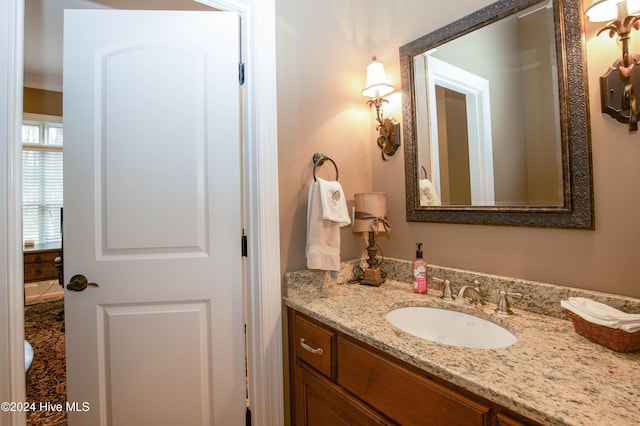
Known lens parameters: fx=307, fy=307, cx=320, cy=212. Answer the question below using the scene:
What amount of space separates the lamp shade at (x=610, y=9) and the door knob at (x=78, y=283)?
1925mm

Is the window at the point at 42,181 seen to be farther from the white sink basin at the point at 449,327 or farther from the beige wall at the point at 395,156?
the white sink basin at the point at 449,327

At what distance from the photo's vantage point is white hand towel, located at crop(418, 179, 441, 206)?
54.9 inches

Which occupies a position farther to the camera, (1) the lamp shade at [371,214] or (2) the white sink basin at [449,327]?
(1) the lamp shade at [371,214]

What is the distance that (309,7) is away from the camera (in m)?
1.49

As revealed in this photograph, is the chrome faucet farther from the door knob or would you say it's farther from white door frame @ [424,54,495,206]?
the door knob

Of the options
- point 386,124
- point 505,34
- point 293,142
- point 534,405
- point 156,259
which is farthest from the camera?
point 386,124

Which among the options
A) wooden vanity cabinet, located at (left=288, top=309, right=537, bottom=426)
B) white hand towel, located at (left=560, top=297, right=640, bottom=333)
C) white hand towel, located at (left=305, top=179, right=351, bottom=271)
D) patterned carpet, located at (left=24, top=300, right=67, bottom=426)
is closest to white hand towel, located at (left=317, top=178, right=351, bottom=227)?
white hand towel, located at (left=305, top=179, right=351, bottom=271)

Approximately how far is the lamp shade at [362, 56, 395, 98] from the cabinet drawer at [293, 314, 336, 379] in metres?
1.13

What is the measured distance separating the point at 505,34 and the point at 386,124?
0.58 metres

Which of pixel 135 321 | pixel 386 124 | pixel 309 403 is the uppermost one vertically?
pixel 386 124

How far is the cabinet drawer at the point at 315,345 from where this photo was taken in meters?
1.07

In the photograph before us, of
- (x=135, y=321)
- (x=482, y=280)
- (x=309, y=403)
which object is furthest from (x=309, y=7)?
(x=309, y=403)

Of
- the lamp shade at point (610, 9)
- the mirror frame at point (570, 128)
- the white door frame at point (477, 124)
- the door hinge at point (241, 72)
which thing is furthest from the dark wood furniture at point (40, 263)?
the lamp shade at point (610, 9)

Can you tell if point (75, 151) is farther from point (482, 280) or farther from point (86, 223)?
point (482, 280)
